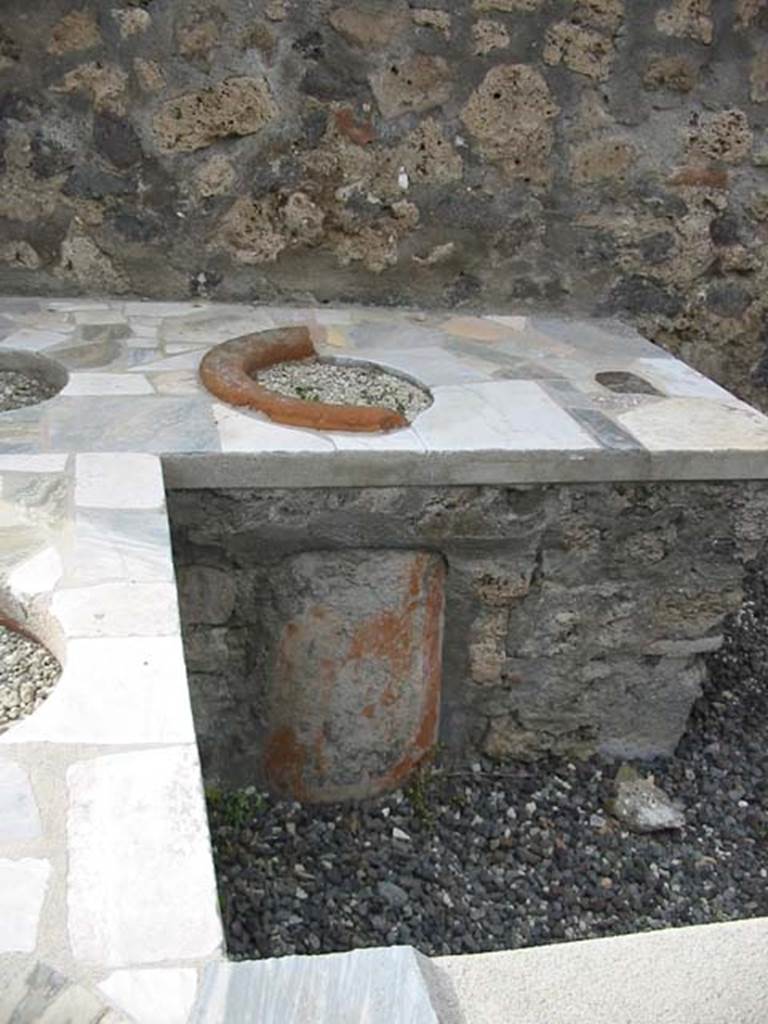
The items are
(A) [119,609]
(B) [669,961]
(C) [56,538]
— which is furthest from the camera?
(C) [56,538]

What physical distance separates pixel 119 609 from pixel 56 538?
0.30 m

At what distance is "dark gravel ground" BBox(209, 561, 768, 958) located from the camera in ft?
7.84

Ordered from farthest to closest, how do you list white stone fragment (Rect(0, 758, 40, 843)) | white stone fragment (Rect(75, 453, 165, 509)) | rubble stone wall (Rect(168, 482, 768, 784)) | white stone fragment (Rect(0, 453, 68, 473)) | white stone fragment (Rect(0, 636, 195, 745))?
1. rubble stone wall (Rect(168, 482, 768, 784))
2. white stone fragment (Rect(0, 453, 68, 473))
3. white stone fragment (Rect(75, 453, 165, 509))
4. white stone fragment (Rect(0, 636, 195, 745))
5. white stone fragment (Rect(0, 758, 40, 843))

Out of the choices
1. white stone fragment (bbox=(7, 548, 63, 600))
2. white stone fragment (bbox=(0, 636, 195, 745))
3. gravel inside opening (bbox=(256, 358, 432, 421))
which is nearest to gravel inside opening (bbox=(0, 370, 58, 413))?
gravel inside opening (bbox=(256, 358, 432, 421))

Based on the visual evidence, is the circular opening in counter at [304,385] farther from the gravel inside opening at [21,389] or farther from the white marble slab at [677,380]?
the white marble slab at [677,380]

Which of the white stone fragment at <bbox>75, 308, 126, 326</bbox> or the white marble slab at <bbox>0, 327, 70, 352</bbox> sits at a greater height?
the white marble slab at <bbox>0, 327, 70, 352</bbox>

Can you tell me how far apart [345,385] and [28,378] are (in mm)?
840

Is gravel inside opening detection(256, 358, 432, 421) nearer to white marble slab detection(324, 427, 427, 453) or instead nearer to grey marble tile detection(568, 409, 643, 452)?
white marble slab detection(324, 427, 427, 453)

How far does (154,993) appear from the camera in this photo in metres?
1.11

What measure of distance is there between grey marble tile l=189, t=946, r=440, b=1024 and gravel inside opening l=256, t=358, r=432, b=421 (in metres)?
1.69

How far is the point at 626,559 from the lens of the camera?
2758 millimetres

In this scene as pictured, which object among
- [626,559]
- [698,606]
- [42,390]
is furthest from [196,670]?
[698,606]

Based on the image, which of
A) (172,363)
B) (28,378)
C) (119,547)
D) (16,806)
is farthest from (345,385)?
(16,806)

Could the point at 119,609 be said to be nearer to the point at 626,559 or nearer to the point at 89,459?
the point at 89,459
